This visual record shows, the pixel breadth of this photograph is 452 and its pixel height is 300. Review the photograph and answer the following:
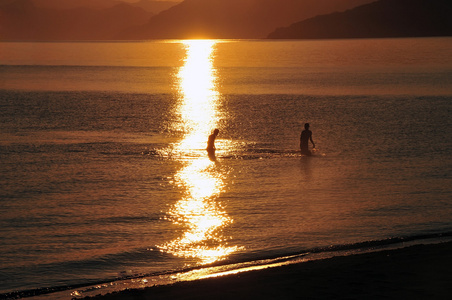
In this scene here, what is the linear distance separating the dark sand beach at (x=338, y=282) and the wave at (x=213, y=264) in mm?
889

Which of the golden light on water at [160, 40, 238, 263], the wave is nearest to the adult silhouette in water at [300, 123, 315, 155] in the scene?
the golden light on water at [160, 40, 238, 263]

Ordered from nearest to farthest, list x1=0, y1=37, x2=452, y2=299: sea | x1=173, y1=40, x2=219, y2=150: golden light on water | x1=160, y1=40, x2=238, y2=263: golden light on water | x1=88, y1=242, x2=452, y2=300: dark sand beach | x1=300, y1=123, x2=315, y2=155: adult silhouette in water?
x1=88, y1=242, x2=452, y2=300: dark sand beach → x1=0, y1=37, x2=452, y2=299: sea → x1=160, y1=40, x2=238, y2=263: golden light on water → x1=300, y1=123, x2=315, y2=155: adult silhouette in water → x1=173, y1=40, x2=219, y2=150: golden light on water

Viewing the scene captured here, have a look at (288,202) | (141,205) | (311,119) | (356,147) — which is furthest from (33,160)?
(311,119)

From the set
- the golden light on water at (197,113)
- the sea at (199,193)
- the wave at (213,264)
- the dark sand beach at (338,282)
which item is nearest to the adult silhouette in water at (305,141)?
the sea at (199,193)

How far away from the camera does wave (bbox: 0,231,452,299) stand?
1200 centimetres

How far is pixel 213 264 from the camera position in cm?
1334

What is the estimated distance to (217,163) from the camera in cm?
2600

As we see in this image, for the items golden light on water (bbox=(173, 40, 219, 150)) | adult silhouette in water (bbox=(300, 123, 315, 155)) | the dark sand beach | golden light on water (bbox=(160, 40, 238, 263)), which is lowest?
the dark sand beach

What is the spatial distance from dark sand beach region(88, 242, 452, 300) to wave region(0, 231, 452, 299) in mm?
889

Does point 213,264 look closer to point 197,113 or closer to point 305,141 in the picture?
point 305,141

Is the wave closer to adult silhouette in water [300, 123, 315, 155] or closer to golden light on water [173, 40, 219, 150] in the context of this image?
adult silhouette in water [300, 123, 315, 155]

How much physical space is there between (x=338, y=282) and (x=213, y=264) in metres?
3.25

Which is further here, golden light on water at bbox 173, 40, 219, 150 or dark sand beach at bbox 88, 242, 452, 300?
golden light on water at bbox 173, 40, 219, 150

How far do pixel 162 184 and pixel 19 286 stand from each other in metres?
10.0
